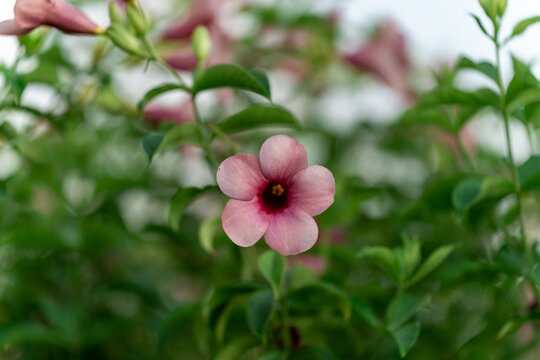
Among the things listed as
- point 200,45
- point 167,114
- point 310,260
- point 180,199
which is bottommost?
point 310,260

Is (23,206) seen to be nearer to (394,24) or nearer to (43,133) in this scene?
(43,133)

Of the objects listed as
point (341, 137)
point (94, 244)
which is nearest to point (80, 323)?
point (94, 244)

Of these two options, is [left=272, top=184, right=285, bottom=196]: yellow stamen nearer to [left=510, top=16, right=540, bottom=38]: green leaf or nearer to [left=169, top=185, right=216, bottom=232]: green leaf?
[left=169, top=185, right=216, bottom=232]: green leaf

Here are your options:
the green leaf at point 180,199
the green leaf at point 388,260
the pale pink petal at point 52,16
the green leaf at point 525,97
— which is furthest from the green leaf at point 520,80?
the pale pink petal at point 52,16

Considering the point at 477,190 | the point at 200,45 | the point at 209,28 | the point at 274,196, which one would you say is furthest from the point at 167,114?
the point at 477,190

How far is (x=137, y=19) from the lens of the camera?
572 millimetres

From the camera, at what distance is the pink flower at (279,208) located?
19.0 inches

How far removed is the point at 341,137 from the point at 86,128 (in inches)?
20.9

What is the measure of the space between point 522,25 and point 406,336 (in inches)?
13.2

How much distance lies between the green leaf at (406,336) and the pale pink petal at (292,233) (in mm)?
131

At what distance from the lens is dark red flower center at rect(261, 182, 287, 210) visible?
1.75 ft

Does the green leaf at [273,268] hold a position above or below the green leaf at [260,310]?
above

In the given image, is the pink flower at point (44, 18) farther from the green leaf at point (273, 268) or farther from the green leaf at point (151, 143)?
the green leaf at point (273, 268)

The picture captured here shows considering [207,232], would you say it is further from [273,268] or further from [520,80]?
[520,80]
